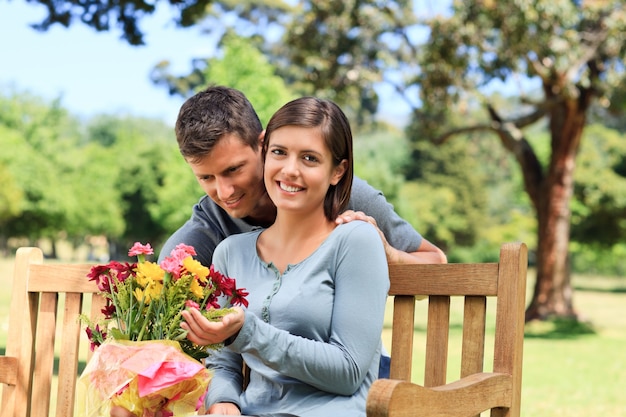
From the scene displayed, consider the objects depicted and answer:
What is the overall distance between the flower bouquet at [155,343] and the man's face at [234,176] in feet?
2.16

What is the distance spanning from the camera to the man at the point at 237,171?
2.87 m

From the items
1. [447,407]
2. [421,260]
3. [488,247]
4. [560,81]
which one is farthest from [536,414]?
[488,247]

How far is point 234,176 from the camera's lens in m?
2.94

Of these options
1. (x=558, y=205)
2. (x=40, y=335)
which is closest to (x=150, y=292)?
(x=40, y=335)

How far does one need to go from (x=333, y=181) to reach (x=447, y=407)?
783mm

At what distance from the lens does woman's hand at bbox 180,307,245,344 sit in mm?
2139

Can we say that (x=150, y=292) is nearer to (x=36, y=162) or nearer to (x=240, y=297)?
(x=240, y=297)

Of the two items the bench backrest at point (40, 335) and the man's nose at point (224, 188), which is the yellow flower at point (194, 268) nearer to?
the man's nose at point (224, 188)

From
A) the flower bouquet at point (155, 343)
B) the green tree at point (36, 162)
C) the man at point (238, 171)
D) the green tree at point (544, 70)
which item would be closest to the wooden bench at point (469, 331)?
the man at point (238, 171)

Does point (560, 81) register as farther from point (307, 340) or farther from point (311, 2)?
point (307, 340)

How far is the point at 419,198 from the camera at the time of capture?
5006cm

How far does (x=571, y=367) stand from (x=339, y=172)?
11.6 meters

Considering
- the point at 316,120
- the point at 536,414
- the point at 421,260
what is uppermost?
the point at 316,120

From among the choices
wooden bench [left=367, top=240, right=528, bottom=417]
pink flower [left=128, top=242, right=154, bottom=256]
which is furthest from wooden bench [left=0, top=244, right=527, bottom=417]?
pink flower [left=128, top=242, right=154, bottom=256]
